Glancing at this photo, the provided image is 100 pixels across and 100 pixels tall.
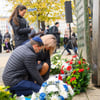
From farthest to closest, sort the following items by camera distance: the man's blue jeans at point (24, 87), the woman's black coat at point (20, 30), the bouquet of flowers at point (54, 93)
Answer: the woman's black coat at point (20, 30) → the man's blue jeans at point (24, 87) → the bouquet of flowers at point (54, 93)

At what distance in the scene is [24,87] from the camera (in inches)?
111

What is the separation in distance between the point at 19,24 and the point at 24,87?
1878mm

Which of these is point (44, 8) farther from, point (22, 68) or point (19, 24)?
point (22, 68)

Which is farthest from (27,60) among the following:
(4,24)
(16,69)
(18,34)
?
(4,24)

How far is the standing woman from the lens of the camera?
4195mm

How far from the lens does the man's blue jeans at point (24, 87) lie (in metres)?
2.76

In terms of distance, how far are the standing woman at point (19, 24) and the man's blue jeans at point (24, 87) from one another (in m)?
1.72

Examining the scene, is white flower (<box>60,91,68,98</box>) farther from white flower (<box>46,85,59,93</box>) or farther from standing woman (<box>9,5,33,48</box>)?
standing woman (<box>9,5,33,48</box>)

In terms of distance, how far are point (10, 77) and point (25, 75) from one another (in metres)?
0.25

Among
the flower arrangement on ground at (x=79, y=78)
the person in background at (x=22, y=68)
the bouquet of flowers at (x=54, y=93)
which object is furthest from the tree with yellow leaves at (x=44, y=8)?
the bouquet of flowers at (x=54, y=93)

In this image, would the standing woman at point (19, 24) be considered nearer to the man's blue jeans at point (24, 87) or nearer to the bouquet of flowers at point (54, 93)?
the man's blue jeans at point (24, 87)

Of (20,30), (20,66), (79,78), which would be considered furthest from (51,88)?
(20,30)

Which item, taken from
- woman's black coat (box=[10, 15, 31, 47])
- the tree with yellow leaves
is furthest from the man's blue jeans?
the tree with yellow leaves

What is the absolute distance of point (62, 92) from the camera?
1760 millimetres
